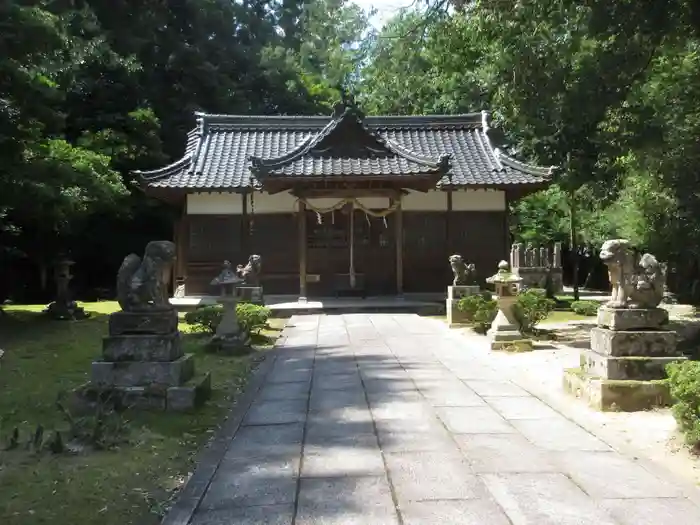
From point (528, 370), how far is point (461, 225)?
10361 millimetres

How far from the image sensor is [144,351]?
6617 mm

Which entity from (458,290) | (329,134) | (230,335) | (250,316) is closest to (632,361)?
(230,335)

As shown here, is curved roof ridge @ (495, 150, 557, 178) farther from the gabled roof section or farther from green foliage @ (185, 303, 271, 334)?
green foliage @ (185, 303, 271, 334)

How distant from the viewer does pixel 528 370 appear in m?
9.03

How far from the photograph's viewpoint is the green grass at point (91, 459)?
413cm

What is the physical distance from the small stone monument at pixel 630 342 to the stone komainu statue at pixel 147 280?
455cm

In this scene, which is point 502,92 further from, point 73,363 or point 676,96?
point 73,363

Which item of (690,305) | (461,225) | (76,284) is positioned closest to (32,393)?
(461,225)

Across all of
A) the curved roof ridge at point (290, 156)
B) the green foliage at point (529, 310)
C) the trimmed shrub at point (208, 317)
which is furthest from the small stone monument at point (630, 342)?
the curved roof ridge at point (290, 156)

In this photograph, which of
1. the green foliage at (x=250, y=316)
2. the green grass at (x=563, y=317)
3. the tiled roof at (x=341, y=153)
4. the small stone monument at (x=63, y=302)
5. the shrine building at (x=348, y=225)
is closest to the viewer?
the green foliage at (x=250, y=316)

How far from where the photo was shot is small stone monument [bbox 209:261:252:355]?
1060 cm

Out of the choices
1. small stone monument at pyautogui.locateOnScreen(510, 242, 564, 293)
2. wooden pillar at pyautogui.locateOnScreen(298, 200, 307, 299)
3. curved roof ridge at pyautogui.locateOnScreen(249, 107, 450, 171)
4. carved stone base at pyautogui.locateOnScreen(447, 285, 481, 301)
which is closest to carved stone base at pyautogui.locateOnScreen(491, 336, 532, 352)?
carved stone base at pyautogui.locateOnScreen(447, 285, 481, 301)

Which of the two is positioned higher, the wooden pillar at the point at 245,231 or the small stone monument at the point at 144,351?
the wooden pillar at the point at 245,231

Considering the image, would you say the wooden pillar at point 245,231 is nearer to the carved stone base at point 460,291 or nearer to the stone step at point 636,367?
the carved stone base at point 460,291
